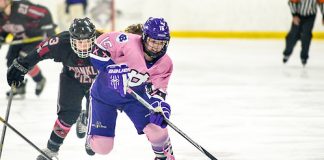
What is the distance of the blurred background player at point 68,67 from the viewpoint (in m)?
4.27

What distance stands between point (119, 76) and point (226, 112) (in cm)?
263

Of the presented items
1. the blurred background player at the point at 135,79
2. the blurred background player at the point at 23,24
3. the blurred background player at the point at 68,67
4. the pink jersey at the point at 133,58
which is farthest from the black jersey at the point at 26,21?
the pink jersey at the point at 133,58

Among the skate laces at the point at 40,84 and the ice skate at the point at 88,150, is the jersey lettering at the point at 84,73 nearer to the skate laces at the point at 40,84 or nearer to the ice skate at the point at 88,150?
the ice skate at the point at 88,150

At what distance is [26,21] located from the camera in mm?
6934

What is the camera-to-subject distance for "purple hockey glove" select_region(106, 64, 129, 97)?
386 cm

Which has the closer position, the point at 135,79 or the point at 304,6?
the point at 135,79

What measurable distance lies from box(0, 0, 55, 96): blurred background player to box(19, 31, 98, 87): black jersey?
7.74 ft

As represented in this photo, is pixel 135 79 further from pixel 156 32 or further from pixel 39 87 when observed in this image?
pixel 39 87

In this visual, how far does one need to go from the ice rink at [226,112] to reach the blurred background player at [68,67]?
23 cm

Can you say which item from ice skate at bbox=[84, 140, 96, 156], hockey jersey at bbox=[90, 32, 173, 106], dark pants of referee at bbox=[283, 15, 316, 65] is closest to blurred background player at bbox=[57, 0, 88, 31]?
dark pants of referee at bbox=[283, 15, 316, 65]

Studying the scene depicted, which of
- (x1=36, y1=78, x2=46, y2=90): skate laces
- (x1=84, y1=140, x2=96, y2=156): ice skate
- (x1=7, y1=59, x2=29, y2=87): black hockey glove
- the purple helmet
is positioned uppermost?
the purple helmet

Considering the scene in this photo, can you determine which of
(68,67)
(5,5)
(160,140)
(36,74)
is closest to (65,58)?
(68,67)

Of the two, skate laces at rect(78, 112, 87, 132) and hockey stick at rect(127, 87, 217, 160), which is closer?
hockey stick at rect(127, 87, 217, 160)

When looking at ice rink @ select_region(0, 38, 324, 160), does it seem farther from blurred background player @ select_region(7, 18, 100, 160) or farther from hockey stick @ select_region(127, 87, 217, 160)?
hockey stick @ select_region(127, 87, 217, 160)
